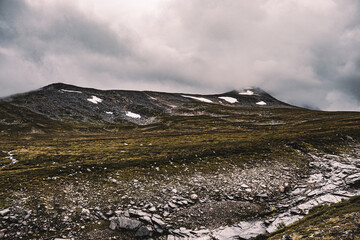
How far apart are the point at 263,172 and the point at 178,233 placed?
49.7 ft

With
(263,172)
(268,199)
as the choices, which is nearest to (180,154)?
(263,172)

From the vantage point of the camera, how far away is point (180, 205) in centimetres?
1761

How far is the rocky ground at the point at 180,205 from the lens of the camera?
14055mm

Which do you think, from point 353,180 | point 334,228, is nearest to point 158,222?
point 334,228

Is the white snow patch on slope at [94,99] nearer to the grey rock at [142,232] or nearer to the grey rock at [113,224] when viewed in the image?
the grey rock at [113,224]

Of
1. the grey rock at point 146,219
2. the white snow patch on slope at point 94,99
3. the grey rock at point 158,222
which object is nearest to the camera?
the grey rock at point 158,222

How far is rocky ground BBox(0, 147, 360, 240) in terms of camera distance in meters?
14.1

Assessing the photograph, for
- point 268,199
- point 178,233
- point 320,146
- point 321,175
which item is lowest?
point 178,233

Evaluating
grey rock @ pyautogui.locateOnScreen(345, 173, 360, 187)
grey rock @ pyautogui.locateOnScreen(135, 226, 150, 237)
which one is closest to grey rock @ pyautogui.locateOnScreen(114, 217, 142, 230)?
grey rock @ pyautogui.locateOnScreen(135, 226, 150, 237)

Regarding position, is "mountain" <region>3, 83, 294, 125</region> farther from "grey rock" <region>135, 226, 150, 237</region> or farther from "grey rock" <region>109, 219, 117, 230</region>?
"grey rock" <region>135, 226, 150, 237</region>

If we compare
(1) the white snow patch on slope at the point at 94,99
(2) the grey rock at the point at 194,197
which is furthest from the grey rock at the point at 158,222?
(1) the white snow patch on slope at the point at 94,99

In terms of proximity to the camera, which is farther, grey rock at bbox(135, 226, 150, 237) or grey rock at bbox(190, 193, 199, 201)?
grey rock at bbox(190, 193, 199, 201)

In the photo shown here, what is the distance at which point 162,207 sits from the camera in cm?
1712

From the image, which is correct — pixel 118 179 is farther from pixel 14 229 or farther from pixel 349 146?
pixel 349 146
